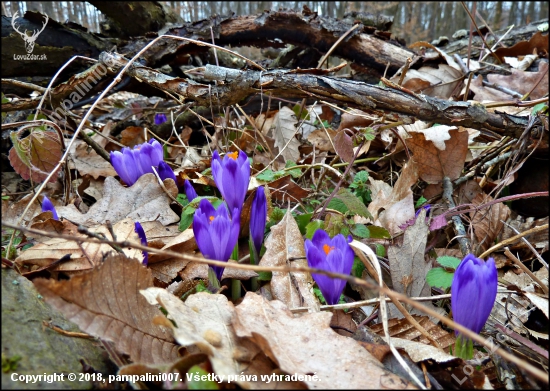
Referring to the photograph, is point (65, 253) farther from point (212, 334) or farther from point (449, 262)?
point (449, 262)

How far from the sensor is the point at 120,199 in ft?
6.19

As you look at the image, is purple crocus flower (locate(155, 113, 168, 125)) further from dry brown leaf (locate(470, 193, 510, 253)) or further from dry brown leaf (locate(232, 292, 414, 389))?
dry brown leaf (locate(232, 292, 414, 389))

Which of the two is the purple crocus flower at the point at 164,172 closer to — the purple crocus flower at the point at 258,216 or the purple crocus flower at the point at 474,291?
the purple crocus flower at the point at 258,216

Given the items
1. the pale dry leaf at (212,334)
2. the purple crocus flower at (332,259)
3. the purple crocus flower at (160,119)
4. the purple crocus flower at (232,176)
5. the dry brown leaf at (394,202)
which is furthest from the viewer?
the purple crocus flower at (160,119)

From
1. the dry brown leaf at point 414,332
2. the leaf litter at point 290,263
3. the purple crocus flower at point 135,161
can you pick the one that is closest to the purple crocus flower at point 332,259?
the leaf litter at point 290,263

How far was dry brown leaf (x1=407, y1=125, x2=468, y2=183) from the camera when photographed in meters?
2.12

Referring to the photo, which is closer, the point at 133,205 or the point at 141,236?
the point at 141,236

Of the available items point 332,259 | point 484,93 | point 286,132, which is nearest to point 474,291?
point 332,259

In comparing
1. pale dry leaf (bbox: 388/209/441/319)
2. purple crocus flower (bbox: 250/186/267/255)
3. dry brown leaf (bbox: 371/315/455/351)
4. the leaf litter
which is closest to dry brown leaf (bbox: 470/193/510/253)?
the leaf litter

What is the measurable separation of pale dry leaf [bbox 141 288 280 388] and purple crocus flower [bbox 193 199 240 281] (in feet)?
0.62

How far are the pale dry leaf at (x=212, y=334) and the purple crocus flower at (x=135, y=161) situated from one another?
3.42 ft

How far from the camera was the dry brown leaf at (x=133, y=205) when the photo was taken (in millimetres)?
1839

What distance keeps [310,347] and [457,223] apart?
3.46ft

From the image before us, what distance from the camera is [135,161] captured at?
6.59ft
